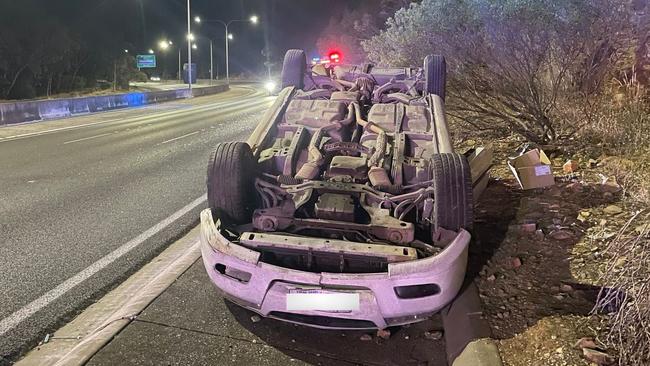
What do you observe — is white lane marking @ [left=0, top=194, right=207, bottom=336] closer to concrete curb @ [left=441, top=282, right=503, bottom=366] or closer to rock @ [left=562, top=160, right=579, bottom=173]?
concrete curb @ [left=441, top=282, right=503, bottom=366]

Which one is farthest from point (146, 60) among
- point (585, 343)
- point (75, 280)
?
point (585, 343)

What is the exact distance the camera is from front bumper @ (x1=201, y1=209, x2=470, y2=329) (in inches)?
122

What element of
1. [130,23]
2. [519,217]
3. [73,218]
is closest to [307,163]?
[519,217]

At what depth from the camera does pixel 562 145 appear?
23.8 feet

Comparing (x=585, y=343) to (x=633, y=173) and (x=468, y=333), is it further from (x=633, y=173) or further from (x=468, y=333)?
(x=633, y=173)

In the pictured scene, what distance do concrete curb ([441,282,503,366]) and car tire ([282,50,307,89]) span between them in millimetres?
3455

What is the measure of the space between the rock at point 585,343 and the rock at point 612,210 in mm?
2324

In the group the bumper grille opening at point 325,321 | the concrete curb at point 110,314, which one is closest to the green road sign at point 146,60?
the concrete curb at point 110,314

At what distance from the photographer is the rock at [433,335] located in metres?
3.37

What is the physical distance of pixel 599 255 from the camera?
3.97 meters

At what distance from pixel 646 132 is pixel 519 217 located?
212 cm

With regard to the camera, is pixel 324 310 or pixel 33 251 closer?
pixel 324 310

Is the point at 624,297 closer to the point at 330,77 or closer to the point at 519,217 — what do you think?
the point at 519,217

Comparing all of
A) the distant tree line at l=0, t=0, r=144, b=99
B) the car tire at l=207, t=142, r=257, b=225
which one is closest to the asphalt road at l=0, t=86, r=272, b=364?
the car tire at l=207, t=142, r=257, b=225
